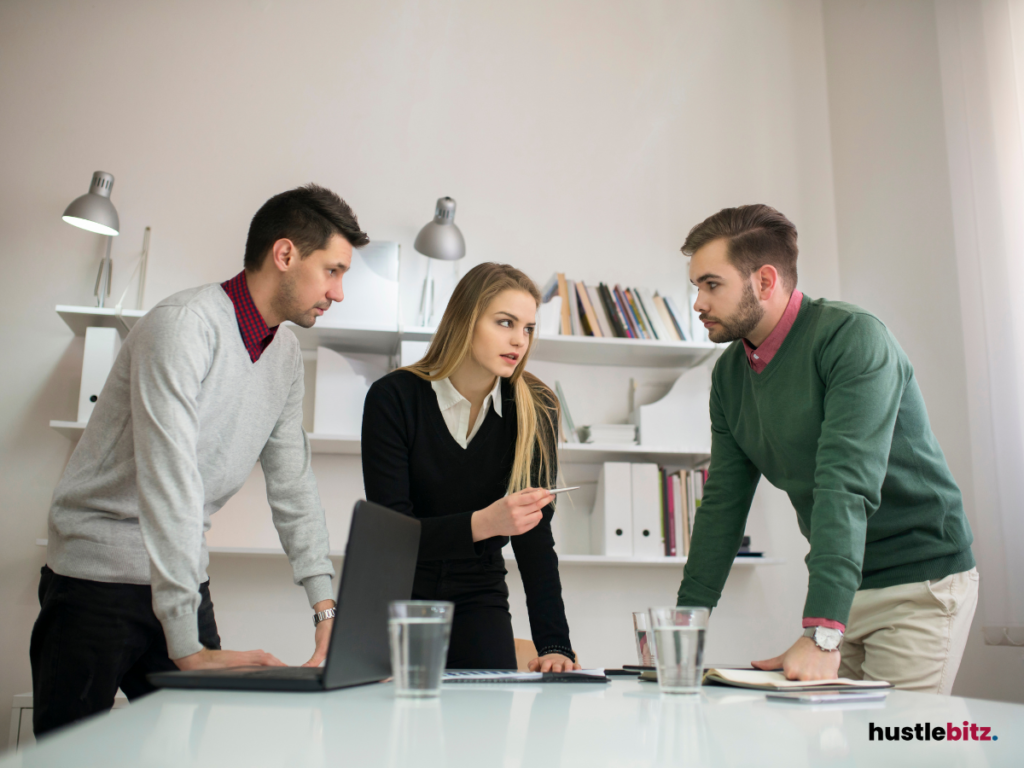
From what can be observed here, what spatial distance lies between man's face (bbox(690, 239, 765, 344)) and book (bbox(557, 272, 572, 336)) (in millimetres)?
1152

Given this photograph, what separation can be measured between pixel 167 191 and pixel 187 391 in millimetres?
2030

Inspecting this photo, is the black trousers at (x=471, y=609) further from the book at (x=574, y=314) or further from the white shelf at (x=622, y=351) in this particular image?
the book at (x=574, y=314)

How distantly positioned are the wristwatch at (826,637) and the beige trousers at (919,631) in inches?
15.3

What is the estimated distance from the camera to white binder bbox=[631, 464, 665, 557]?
9.02 feet

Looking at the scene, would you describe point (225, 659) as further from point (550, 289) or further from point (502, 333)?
point (550, 289)

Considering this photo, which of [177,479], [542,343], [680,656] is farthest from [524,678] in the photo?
[542,343]

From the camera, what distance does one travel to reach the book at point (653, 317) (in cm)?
297

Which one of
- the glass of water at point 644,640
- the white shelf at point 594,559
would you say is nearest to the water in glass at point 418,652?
the glass of water at point 644,640

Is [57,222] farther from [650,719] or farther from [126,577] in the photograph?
[650,719]

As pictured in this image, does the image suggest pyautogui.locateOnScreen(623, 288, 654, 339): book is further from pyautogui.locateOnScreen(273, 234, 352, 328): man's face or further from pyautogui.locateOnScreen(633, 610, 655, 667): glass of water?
pyautogui.locateOnScreen(633, 610, 655, 667): glass of water

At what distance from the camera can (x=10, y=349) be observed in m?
2.81

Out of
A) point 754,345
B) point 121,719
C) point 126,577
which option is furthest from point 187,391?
point 754,345

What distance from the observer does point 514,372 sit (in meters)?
1.84

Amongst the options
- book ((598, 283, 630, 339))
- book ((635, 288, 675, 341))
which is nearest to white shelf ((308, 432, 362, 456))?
book ((598, 283, 630, 339))
